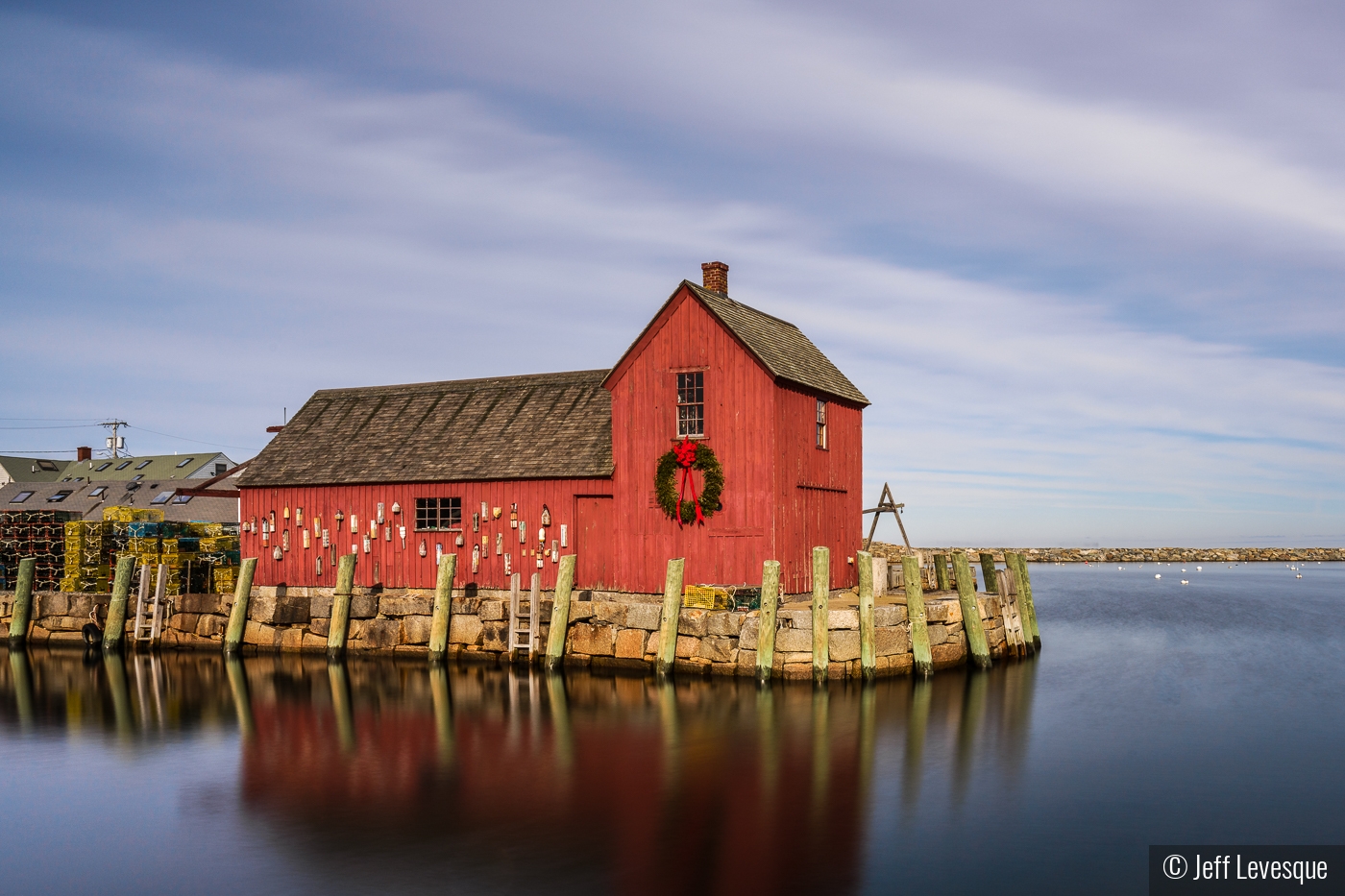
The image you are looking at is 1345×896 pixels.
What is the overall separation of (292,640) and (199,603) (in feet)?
11.6

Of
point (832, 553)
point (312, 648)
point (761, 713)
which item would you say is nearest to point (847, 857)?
point (761, 713)

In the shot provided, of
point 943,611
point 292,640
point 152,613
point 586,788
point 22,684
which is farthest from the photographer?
point 152,613

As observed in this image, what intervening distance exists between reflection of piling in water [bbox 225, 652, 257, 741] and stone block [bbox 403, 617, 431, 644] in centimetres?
373

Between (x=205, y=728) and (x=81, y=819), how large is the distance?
532 cm

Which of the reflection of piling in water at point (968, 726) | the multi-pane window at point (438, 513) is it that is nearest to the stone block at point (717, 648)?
the reflection of piling in water at point (968, 726)

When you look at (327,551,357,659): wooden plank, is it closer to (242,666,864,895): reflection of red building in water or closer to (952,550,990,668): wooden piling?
(242,666,864,895): reflection of red building in water

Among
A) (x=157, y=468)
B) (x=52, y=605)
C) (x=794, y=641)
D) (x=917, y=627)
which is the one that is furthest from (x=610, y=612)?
(x=157, y=468)

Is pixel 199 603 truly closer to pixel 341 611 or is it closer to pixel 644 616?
pixel 341 611

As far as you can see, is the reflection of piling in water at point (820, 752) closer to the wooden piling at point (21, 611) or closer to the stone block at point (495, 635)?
the stone block at point (495, 635)

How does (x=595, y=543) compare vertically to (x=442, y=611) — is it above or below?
above

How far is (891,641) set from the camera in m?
22.1

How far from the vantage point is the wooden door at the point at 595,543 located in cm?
2677

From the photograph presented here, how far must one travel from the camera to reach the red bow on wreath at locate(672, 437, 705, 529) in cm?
2530

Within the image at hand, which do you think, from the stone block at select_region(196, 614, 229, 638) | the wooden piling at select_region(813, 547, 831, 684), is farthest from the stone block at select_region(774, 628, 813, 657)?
the stone block at select_region(196, 614, 229, 638)
